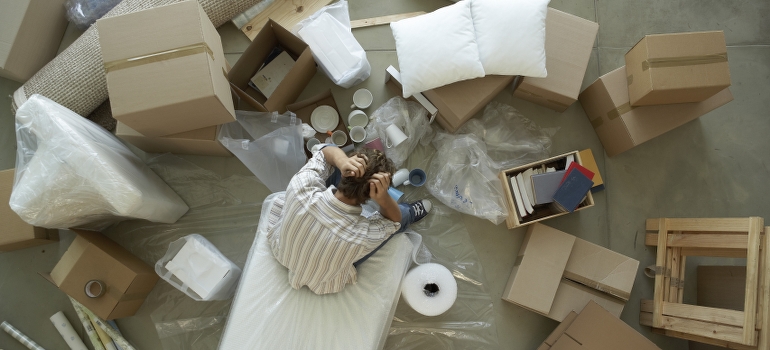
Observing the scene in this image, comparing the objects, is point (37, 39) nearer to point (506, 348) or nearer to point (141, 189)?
point (141, 189)

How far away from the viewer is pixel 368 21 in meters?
2.18

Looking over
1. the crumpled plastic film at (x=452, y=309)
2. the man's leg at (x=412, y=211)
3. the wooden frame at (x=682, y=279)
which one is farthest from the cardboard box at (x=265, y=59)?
the wooden frame at (x=682, y=279)

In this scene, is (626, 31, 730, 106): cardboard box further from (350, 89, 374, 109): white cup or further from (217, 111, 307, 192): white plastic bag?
(217, 111, 307, 192): white plastic bag

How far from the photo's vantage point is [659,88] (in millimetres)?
1707

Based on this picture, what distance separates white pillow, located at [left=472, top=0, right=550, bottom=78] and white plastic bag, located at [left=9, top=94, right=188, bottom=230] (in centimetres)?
146

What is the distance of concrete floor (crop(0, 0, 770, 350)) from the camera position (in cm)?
196

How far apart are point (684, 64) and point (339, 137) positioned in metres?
1.49

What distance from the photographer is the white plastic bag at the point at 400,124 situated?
1.98 m

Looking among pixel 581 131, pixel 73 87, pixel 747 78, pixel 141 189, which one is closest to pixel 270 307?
pixel 141 189

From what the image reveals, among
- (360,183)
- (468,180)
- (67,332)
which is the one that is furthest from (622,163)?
(67,332)

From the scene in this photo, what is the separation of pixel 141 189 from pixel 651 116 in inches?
84.3

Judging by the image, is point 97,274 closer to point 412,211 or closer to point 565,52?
point 412,211

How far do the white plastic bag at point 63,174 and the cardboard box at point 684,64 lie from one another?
6.71ft

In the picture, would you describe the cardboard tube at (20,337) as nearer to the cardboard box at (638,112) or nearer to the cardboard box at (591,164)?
the cardboard box at (591,164)
